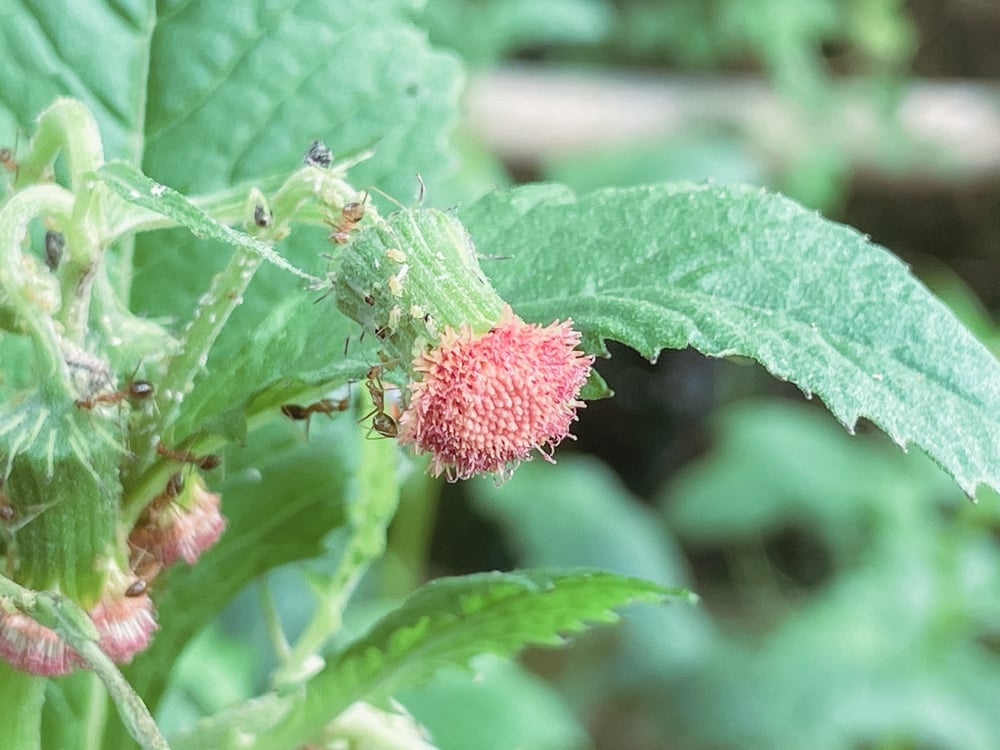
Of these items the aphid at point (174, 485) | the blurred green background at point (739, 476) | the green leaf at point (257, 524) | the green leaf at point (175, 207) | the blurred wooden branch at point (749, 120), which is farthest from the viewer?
the blurred wooden branch at point (749, 120)

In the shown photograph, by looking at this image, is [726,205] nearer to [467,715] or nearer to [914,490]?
[467,715]

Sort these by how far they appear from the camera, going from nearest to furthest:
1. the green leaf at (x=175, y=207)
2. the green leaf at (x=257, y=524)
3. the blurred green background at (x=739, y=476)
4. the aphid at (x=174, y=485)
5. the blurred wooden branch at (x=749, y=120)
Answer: the green leaf at (x=175, y=207) < the aphid at (x=174, y=485) < the green leaf at (x=257, y=524) < the blurred green background at (x=739, y=476) < the blurred wooden branch at (x=749, y=120)

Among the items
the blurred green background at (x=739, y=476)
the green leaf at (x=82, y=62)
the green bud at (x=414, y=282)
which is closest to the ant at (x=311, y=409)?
the green bud at (x=414, y=282)

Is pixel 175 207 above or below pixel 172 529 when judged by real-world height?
above

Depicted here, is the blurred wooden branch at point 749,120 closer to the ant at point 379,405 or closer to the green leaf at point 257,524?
the green leaf at point 257,524

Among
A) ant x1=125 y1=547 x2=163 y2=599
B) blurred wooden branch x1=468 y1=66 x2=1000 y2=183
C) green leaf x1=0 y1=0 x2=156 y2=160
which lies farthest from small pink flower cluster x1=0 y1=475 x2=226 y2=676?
blurred wooden branch x1=468 y1=66 x2=1000 y2=183

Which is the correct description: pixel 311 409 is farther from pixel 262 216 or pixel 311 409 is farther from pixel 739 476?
pixel 739 476

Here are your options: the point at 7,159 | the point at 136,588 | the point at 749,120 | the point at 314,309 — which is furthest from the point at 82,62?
the point at 749,120
